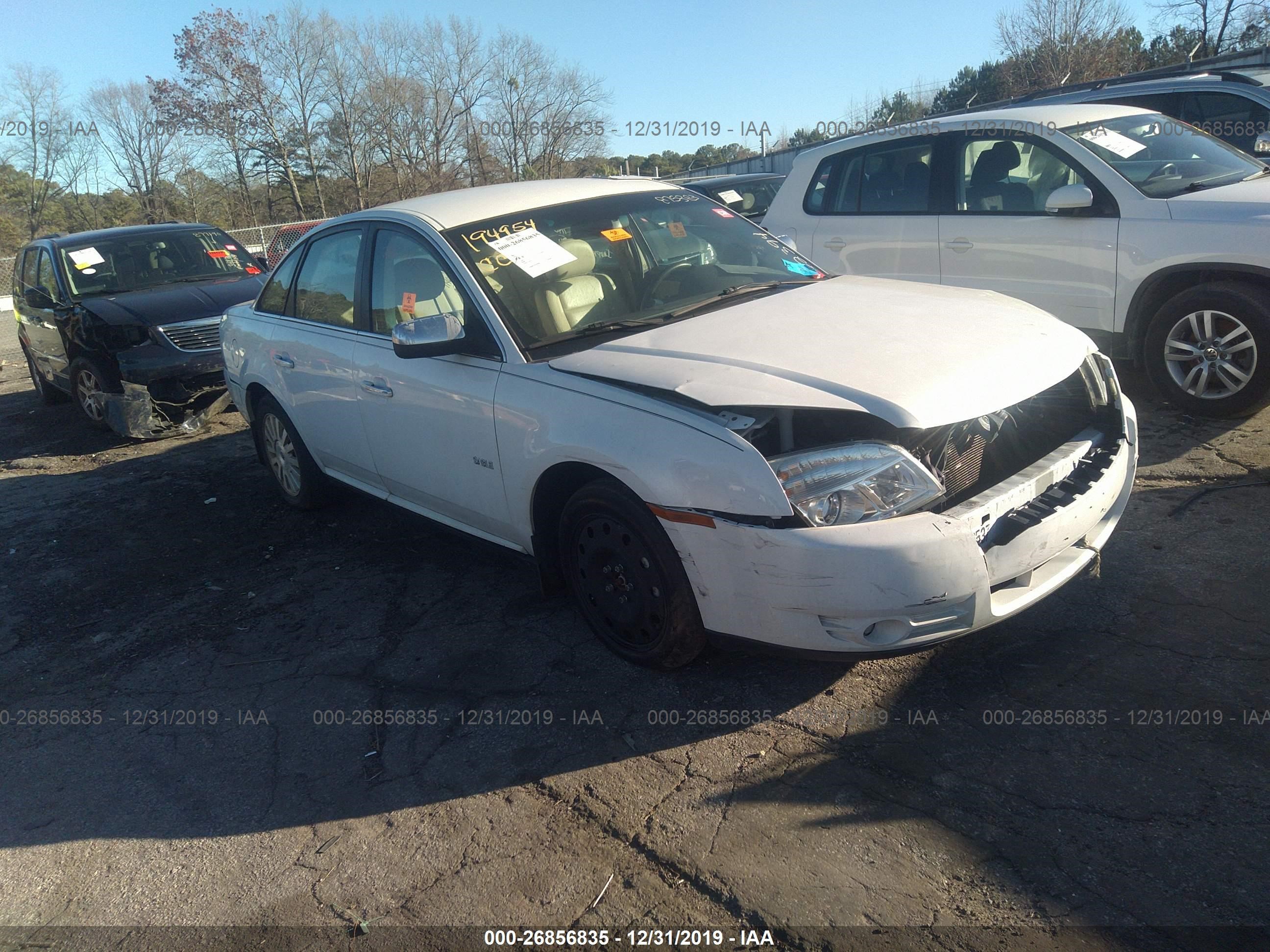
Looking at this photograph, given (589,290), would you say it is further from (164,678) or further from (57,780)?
(57,780)

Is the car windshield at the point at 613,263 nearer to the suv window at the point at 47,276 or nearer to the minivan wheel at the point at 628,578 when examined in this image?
the minivan wheel at the point at 628,578

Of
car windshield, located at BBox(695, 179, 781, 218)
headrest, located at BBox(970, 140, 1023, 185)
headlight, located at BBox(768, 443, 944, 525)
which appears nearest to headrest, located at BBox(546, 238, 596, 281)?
headlight, located at BBox(768, 443, 944, 525)

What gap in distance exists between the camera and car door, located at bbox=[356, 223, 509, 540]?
3.76 meters

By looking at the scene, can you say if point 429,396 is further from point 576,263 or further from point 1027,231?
point 1027,231

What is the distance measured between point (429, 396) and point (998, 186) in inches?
166

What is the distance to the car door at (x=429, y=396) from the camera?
148 inches

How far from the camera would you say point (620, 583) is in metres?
3.39

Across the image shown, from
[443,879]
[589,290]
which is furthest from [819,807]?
[589,290]

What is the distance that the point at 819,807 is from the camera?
107 inches

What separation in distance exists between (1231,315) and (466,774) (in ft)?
15.4

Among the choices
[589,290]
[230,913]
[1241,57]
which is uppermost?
[1241,57]

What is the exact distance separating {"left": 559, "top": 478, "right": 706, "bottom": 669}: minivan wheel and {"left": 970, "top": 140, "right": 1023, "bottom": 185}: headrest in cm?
431

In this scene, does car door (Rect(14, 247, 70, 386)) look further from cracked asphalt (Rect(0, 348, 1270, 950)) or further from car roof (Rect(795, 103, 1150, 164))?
car roof (Rect(795, 103, 1150, 164))

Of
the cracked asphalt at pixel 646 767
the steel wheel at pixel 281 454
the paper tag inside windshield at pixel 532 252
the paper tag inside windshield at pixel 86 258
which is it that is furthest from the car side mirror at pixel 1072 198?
the paper tag inside windshield at pixel 86 258
